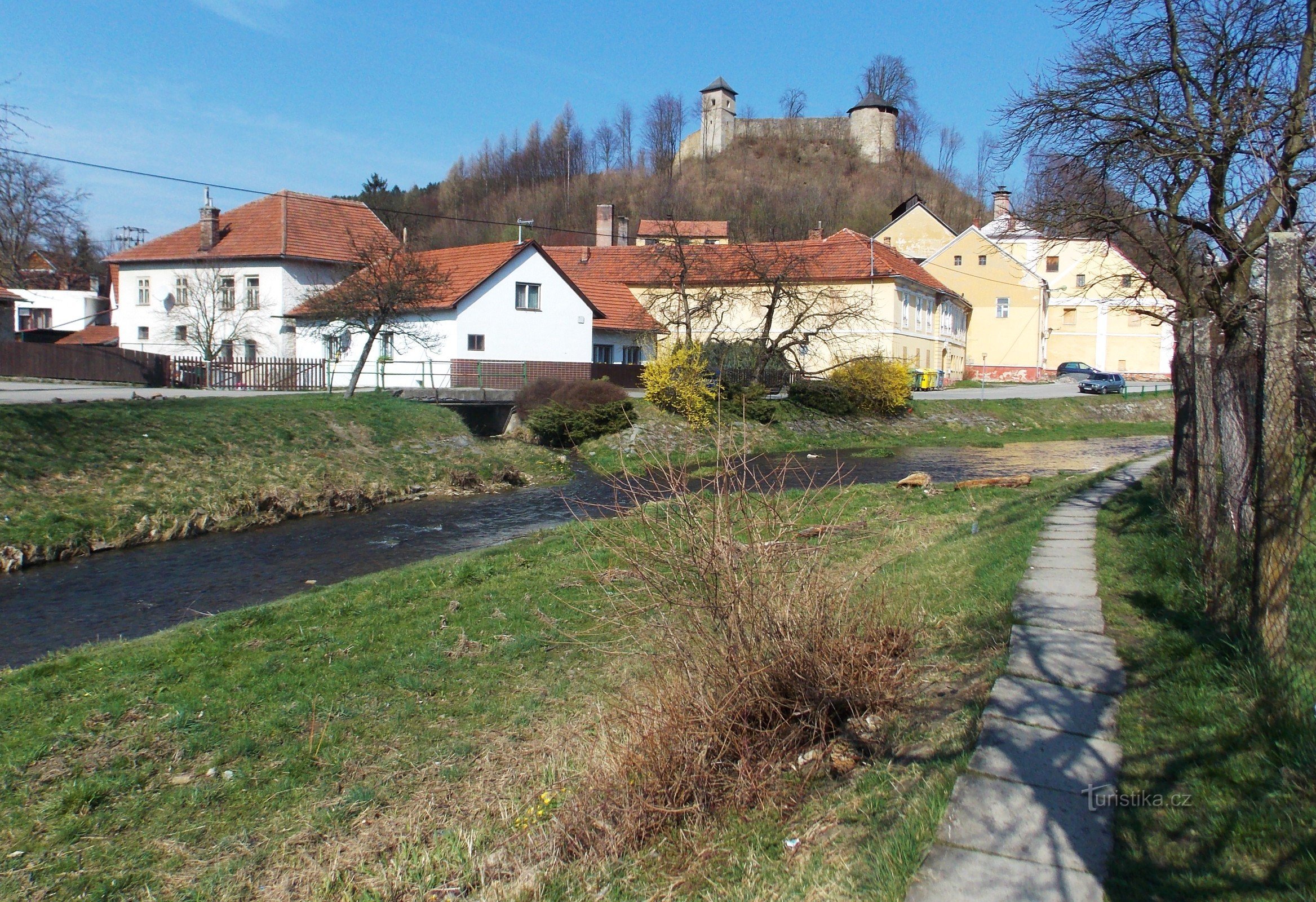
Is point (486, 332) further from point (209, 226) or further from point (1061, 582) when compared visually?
point (1061, 582)

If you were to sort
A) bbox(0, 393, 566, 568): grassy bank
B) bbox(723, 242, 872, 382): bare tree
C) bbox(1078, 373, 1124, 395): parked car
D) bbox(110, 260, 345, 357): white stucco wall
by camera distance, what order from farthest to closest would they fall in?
bbox(1078, 373, 1124, 395): parked car < bbox(110, 260, 345, 357): white stucco wall < bbox(723, 242, 872, 382): bare tree < bbox(0, 393, 566, 568): grassy bank

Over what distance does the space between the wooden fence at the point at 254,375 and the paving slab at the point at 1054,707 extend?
31.9 meters

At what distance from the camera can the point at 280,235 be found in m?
43.1

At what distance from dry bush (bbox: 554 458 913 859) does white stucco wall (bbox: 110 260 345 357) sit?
37665 mm

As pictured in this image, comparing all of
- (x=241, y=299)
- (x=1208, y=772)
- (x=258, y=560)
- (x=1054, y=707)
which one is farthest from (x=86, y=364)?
(x=1208, y=772)

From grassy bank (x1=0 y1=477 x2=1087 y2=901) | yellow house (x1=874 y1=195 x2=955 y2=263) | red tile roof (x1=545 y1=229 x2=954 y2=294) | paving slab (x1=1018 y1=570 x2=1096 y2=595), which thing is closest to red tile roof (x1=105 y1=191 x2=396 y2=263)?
red tile roof (x1=545 y1=229 x2=954 y2=294)

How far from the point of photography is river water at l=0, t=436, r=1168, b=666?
1096 centimetres

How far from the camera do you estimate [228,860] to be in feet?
17.5

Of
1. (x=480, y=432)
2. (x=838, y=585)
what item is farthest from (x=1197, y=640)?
(x=480, y=432)

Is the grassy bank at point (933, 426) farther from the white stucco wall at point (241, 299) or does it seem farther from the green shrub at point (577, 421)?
the white stucco wall at point (241, 299)

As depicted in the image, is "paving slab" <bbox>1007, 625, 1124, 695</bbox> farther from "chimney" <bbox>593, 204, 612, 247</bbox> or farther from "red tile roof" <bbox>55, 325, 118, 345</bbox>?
"red tile roof" <bbox>55, 325, 118, 345</bbox>

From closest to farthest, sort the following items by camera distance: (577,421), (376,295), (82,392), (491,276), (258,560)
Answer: (258,560) < (82,392) < (577,421) < (376,295) < (491,276)

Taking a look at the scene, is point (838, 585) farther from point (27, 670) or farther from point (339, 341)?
point (339, 341)

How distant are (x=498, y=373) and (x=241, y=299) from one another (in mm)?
15644
